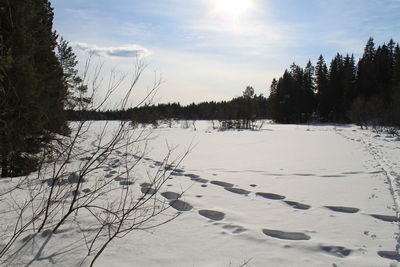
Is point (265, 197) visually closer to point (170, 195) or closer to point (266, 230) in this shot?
point (266, 230)

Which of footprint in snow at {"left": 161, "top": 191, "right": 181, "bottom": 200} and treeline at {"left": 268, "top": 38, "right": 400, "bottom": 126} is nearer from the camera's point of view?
footprint in snow at {"left": 161, "top": 191, "right": 181, "bottom": 200}

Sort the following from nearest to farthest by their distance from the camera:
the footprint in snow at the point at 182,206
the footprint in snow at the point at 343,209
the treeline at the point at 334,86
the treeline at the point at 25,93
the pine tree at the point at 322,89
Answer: the footprint in snow at the point at 343,209
the footprint in snow at the point at 182,206
the treeline at the point at 25,93
the treeline at the point at 334,86
the pine tree at the point at 322,89

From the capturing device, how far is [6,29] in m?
5.60

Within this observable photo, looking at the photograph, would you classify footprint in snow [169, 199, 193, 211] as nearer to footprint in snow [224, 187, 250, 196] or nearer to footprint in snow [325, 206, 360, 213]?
footprint in snow [224, 187, 250, 196]

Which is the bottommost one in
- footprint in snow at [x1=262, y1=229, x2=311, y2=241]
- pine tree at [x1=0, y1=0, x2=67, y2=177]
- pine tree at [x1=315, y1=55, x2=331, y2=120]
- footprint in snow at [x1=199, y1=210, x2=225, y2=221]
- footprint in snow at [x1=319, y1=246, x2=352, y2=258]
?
footprint in snow at [x1=199, y1=210, x2=225, y2=221]

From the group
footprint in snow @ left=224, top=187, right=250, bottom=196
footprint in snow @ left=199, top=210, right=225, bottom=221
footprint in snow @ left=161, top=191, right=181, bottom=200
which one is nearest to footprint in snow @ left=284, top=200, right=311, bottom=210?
footprint in snow @ left=224, top=187, right=250, bottom=196

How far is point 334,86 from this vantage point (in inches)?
1737

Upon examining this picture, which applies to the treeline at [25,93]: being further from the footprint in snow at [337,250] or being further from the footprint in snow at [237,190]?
the footprint in snow at [337,250]

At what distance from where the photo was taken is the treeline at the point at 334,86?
40.4 meters

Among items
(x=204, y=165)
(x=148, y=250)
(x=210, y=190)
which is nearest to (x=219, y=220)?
(x=148, y=250)

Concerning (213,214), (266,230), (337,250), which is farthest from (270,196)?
(337,250)

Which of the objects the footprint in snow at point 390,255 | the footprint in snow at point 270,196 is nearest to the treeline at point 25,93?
the footprint in snow at point 270,196

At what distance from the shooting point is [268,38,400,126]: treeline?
40.4m

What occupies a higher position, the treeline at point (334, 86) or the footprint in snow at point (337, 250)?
the treeline at point (334, 86)
